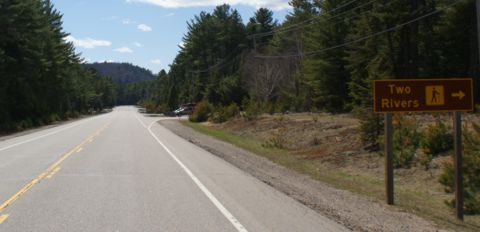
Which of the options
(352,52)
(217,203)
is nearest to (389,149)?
(217,203)

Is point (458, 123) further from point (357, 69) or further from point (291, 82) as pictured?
point (291, 82)

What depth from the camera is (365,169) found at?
19.3 m

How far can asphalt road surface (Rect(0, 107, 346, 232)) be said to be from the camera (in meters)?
8.89

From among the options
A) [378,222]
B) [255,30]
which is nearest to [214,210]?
[378,222]

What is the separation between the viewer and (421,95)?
11484 millimetres

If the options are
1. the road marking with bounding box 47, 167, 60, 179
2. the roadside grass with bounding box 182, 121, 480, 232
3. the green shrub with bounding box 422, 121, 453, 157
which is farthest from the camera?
the green shrub with bounding box 422, 121, 453, 157

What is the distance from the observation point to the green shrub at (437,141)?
18141 millimetres

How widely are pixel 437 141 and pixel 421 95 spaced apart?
7.43 metres

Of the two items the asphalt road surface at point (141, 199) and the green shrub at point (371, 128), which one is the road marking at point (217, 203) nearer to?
the asphalt road surface at point (141, 199)

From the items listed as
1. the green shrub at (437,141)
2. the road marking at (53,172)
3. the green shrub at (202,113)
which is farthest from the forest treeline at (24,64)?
the green shrub at (437,141)

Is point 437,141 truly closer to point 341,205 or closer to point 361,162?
point 361,162

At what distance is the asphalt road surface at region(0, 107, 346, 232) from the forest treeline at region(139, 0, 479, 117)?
9882 mm

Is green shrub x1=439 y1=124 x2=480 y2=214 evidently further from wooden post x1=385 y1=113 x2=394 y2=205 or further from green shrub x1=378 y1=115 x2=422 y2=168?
green shrub x1=378 y1=115 x2=422 y2=168

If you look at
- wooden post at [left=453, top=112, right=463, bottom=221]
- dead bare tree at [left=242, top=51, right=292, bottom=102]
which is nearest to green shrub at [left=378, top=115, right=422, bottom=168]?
wooden post at [left=453, top=112, right=463, bottom=221]
